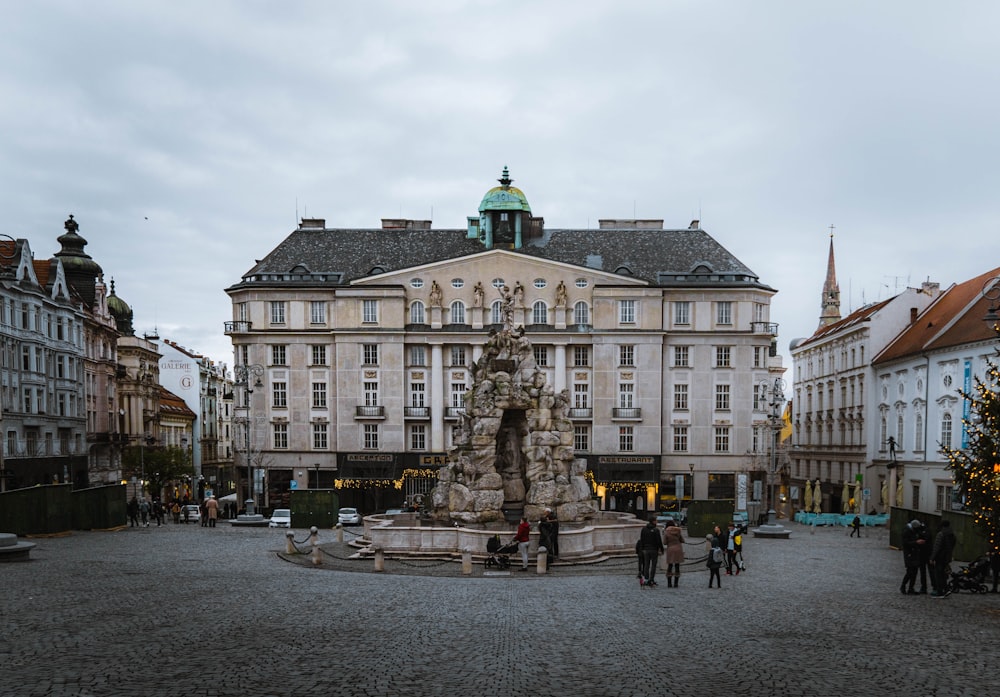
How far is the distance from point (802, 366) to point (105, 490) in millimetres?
61727

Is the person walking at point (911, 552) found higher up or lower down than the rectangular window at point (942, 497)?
higher up

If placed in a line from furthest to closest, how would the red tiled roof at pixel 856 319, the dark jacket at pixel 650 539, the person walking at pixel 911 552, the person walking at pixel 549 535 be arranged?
the red tiled roof at pixel 856 319
the person walking at pixel 549 535
the dark jacket at pixel 650 539
the person walking at pixel 911 552

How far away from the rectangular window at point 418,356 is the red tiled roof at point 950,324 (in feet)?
108

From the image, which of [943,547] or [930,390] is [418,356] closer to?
[930,390]

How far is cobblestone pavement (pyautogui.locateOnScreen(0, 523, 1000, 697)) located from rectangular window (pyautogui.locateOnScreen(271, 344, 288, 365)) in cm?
4189

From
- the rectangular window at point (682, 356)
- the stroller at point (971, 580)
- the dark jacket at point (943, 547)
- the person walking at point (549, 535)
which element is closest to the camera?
the dark jacket at point (943, 547)

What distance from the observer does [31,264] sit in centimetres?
5809

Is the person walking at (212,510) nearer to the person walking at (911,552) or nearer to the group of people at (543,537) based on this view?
the group of people at (543,537)

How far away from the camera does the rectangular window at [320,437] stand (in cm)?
6762

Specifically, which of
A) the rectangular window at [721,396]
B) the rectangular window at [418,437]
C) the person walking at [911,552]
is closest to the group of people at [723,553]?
the person walking at [911,552]

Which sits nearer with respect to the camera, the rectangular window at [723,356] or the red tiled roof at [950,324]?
the red tiled roof at [950,324]

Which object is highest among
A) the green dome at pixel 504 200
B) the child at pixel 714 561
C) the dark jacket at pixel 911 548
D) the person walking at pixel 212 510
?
the green dome at pixel 504 200

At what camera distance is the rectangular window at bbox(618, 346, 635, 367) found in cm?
6725

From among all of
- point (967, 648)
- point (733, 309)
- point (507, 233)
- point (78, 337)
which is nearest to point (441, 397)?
point (507, 233)
